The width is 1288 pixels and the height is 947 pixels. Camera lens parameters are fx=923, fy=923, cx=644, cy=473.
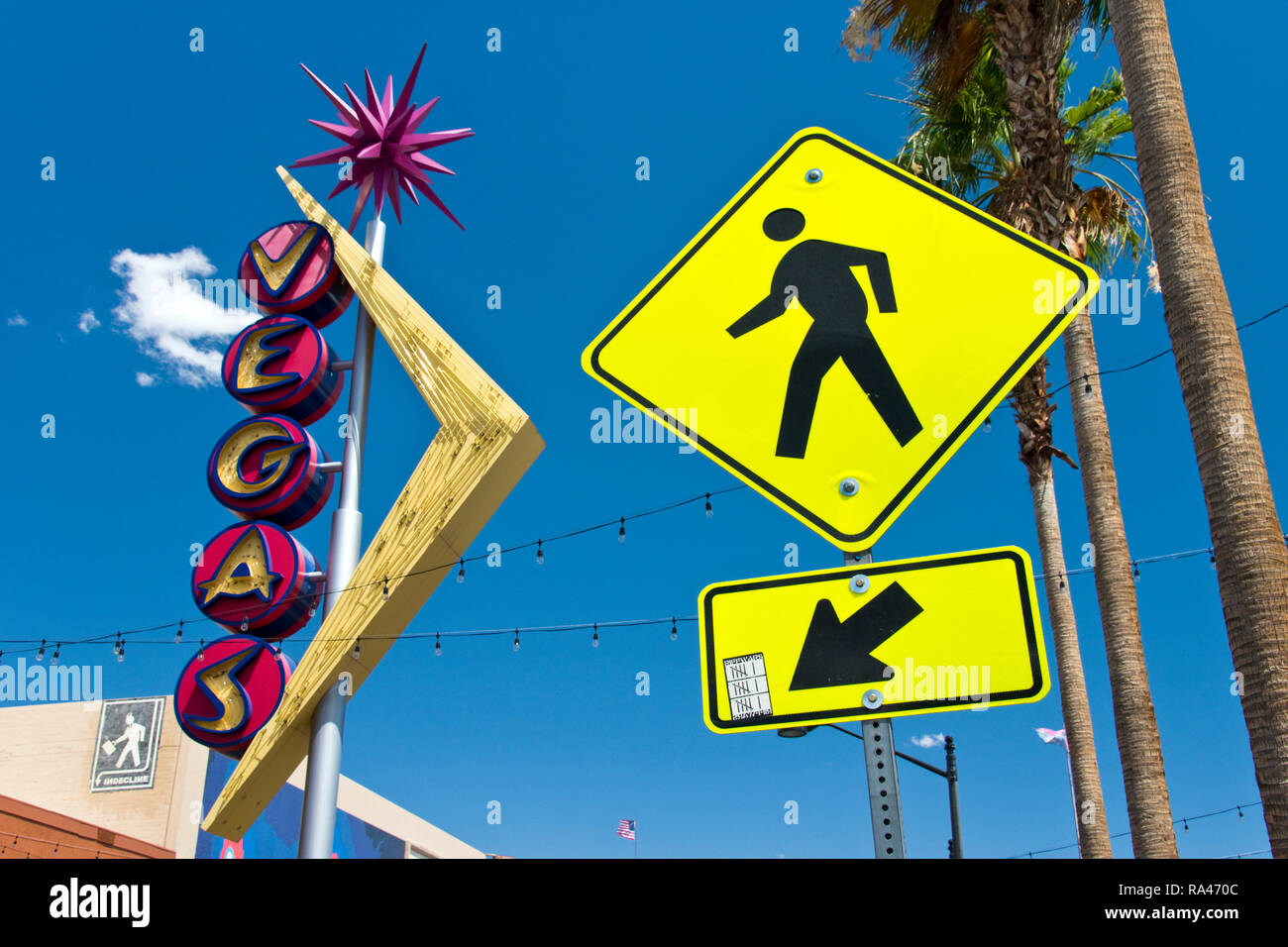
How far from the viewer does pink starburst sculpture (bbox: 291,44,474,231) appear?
17.5 m

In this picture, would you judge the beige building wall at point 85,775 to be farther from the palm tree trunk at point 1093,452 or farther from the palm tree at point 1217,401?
the palm tree at point 1217,401

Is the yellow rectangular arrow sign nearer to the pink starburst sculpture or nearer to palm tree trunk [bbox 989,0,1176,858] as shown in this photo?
palm tree trunk [bbox 989,0,1176,858]

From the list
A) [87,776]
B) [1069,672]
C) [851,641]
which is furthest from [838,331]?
[87,776]

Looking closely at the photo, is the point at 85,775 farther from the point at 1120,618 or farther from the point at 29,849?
the point at 1120,618

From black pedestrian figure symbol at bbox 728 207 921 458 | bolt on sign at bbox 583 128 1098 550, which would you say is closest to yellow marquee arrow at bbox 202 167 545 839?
bolt on sign at bbox 583 128 1098 550

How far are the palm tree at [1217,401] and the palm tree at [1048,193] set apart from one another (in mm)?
3944

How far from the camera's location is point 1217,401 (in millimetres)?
5648

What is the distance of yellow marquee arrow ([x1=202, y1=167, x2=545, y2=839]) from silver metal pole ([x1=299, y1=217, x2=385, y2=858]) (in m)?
0.29

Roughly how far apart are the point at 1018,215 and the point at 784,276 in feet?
35.8

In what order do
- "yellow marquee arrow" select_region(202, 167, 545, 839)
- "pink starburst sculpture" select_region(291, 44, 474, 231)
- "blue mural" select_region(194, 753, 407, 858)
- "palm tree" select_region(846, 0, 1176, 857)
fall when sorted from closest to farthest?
1. "palm tree" select_region(846, 0, 1176, 857)
2. "yellow marquee arrow" select_region(202, 167, 545, 839)
3. "pink starburst sculpture" select_region(291, 44, 474, 231)
4. "blue mural" select_region(194, 753, 407, 858)

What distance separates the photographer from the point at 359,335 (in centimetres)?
1616

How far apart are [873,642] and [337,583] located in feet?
43.6
